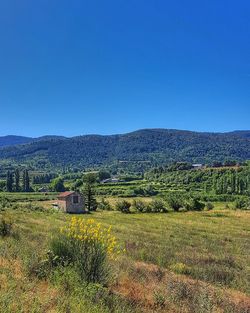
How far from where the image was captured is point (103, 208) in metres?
78.0

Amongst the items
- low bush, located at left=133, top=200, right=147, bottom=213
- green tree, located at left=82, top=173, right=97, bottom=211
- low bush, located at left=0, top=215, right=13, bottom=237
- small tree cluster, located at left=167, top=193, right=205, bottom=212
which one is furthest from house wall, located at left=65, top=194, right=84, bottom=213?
low bush, located at left=0, top=215, right=13, bottom=237

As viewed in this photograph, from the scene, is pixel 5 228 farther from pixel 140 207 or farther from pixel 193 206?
pixel 193 206

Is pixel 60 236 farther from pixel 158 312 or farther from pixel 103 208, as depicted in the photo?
pixel 103 208

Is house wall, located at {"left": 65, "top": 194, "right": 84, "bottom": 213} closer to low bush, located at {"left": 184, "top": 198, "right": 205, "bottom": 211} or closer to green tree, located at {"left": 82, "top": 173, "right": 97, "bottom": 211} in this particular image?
green tree, located at {"left": 82, "top": 173, "right": 97, "bottom": 211}

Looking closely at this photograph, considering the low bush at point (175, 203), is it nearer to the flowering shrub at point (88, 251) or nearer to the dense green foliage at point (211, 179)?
the dense green foliage at point (211, 179)

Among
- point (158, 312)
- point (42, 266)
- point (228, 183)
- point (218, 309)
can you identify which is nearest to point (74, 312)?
point (158, 312)

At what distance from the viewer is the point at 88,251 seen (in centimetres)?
874

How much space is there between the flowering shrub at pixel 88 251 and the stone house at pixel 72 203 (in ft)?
208

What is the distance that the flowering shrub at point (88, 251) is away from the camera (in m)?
8.66

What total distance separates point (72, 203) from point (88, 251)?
64260 mm

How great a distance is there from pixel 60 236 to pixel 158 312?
9.65 feet

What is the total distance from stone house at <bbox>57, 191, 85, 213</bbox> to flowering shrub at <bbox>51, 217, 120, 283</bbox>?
6347 cm

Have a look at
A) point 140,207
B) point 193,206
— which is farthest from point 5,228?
point 193,206

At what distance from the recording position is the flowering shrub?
8.66 meters
